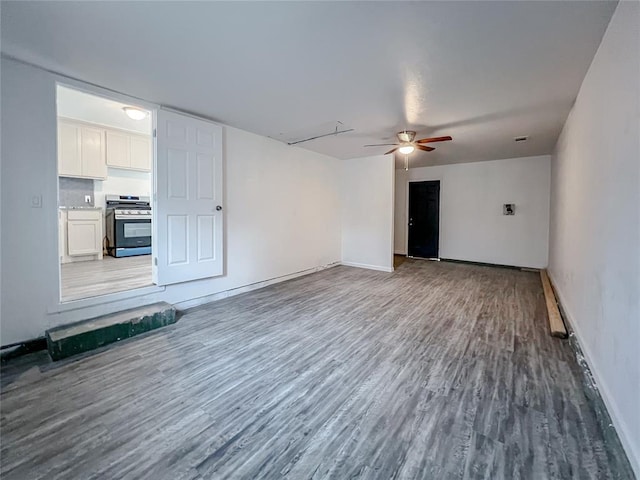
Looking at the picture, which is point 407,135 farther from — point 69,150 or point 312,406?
point 69,150

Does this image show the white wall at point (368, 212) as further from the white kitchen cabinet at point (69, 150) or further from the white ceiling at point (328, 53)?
the white kitchen cabinet at point (69, 150)

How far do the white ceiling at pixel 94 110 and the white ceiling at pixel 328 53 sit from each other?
5.26ft

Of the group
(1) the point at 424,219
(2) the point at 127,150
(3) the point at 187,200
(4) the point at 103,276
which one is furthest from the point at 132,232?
(1) the point at 424,219

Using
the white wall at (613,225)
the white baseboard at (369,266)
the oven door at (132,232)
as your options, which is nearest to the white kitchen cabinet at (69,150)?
the oven door at (132,232)

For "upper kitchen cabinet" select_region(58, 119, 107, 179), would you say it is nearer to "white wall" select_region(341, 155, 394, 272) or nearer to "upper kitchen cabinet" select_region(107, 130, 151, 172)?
"upper kitchen cabinet" select_region(107, 130, 151, 172)

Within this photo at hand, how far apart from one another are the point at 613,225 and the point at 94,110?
6599 mm

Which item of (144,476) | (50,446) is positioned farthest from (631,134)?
(50,446)

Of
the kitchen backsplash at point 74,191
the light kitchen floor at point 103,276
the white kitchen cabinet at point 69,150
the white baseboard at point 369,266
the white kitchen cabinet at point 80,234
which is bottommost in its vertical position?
the white baseboard at point 369,266

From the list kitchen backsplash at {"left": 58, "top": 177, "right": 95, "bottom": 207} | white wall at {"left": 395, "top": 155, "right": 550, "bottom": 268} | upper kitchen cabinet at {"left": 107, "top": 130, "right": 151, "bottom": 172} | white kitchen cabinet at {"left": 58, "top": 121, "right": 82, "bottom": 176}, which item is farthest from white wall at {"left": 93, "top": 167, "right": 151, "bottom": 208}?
white wall at {"left": 395, "top": 155, "right": 550, "bottom": 268}

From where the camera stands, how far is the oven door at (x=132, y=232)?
5.68m

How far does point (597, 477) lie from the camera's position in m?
1.36

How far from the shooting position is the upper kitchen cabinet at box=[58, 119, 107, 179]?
5.11 m

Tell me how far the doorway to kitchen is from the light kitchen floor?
0.01 metres

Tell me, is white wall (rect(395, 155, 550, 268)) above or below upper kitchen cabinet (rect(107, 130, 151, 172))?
below
